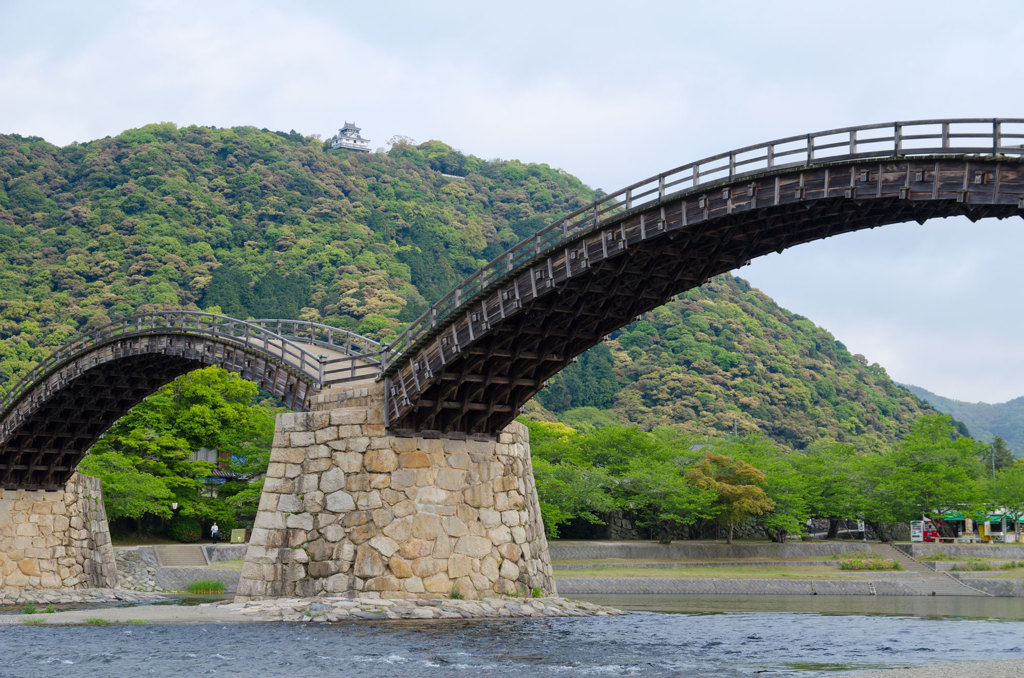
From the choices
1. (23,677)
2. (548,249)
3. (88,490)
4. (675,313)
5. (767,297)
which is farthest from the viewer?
Answer: (767,297)

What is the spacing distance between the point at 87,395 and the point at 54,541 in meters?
7.65

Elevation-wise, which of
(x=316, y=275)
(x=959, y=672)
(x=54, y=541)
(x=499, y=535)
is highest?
(x=316, y=275)

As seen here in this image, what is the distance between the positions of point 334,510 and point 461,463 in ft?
14.5

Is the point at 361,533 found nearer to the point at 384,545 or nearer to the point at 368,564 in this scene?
the point at 384,545

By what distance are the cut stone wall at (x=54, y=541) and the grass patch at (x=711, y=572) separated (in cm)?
2246

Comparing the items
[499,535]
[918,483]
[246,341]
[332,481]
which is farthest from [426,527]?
[918,483]

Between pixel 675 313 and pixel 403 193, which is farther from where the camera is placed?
pixel 403 193

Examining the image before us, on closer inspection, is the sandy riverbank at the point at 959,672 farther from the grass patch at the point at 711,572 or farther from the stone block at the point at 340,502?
the grass patch at the point at 711,572

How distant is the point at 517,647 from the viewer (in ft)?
90.3

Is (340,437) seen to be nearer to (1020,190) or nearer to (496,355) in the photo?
(496,355)

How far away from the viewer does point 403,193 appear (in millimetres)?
176875

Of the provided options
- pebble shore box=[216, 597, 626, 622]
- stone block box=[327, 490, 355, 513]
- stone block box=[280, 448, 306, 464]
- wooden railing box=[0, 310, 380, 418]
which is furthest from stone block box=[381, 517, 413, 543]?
wooden railing box=[0, 310, 380, 418]

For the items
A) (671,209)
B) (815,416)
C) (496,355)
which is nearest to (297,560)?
(496,355)

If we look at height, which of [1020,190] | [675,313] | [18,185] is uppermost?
[18,185]
